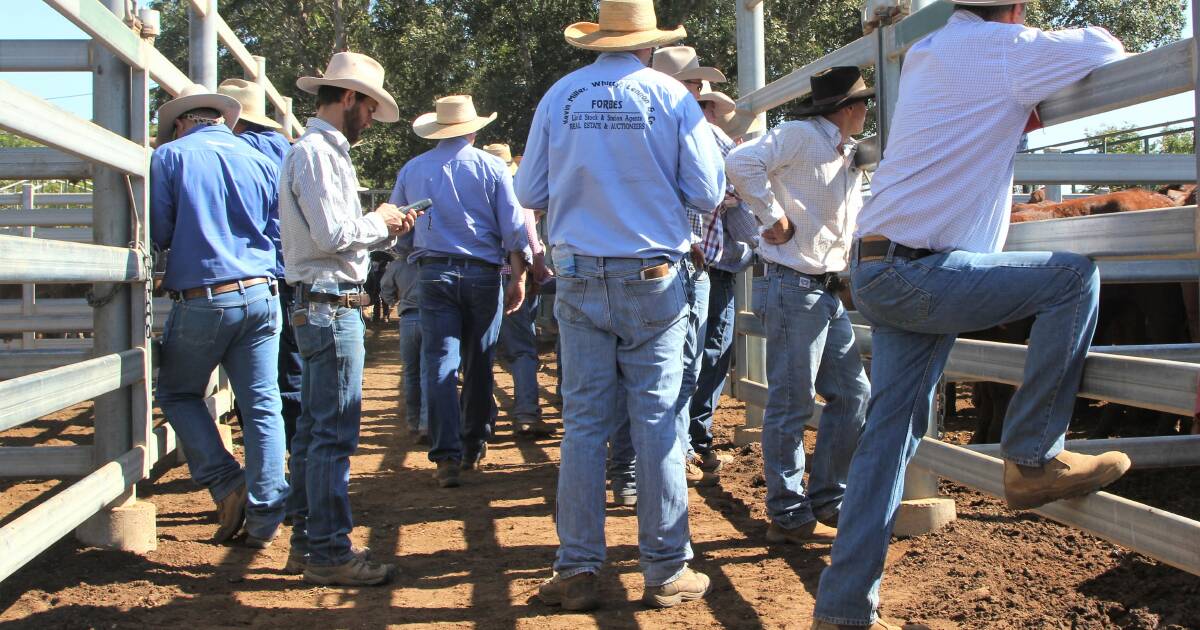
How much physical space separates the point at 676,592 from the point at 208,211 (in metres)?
2.66

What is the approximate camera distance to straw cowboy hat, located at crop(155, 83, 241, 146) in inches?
213

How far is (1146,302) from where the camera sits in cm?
741

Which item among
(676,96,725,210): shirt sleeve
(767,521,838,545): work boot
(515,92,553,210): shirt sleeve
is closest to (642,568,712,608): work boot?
(767,521,838,545): work boot

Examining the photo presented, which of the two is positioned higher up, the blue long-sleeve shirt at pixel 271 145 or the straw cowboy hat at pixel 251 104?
the straw cowboy hat at pixel 251 104

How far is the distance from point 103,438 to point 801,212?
3134 millimetres

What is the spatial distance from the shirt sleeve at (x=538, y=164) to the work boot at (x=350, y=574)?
5.23ft

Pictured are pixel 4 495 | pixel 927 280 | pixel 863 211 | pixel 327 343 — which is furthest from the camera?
pixel 4 495

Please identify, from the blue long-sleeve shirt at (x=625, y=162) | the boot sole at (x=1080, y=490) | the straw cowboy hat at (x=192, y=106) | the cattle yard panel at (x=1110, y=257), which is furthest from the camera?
the straw cowboy hat at (x=192, y=106)

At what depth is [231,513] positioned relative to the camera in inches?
205

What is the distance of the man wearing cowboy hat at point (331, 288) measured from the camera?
4.39 metres

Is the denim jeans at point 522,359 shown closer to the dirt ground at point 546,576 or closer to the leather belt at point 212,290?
the dirt ground at point 546,576

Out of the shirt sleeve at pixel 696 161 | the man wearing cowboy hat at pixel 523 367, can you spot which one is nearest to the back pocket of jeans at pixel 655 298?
the shirt sleeve at pixel 696 161

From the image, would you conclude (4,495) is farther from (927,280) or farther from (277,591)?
(927,280)

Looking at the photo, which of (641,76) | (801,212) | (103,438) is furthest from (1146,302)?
(103,438)
